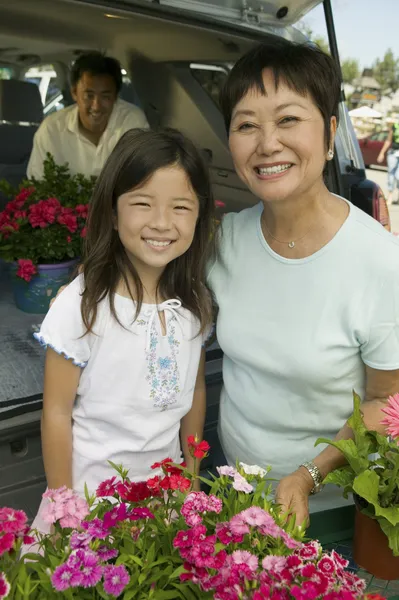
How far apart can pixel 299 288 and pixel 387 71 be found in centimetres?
3850

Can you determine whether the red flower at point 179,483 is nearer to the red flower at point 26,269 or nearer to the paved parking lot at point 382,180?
the red flower at point 26,269

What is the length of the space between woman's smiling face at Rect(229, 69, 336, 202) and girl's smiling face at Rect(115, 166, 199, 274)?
165mm

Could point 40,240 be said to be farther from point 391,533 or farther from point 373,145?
point 373,145

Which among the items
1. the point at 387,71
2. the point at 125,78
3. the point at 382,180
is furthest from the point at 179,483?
the point at 387,71

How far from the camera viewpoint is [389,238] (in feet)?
4.45

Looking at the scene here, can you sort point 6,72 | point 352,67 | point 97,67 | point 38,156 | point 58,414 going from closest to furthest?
1. point 58,414
2. point 97,67
3. point 38,156
4. point 6,72
5. point 352,67

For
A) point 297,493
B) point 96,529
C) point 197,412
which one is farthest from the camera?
point 197,412

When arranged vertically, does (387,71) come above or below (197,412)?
above

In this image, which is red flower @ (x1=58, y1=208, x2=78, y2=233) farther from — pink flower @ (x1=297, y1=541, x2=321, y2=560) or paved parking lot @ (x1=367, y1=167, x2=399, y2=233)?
paved parking lot @ (x1=367, y1=167, x2=399, y2=233)

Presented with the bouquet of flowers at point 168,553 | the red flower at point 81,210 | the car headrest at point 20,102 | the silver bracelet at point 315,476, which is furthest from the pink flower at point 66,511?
the car headrest at point 20,102

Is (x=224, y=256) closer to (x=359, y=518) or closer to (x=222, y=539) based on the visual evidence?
(x=359, y=518)

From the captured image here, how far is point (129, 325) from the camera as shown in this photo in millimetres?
1409

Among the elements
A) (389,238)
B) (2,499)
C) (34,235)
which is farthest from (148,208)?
(34,235)

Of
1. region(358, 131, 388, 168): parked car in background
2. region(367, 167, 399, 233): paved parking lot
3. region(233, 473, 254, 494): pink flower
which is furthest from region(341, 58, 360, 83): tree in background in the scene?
region(233, 473, 254, 494): pink flower
